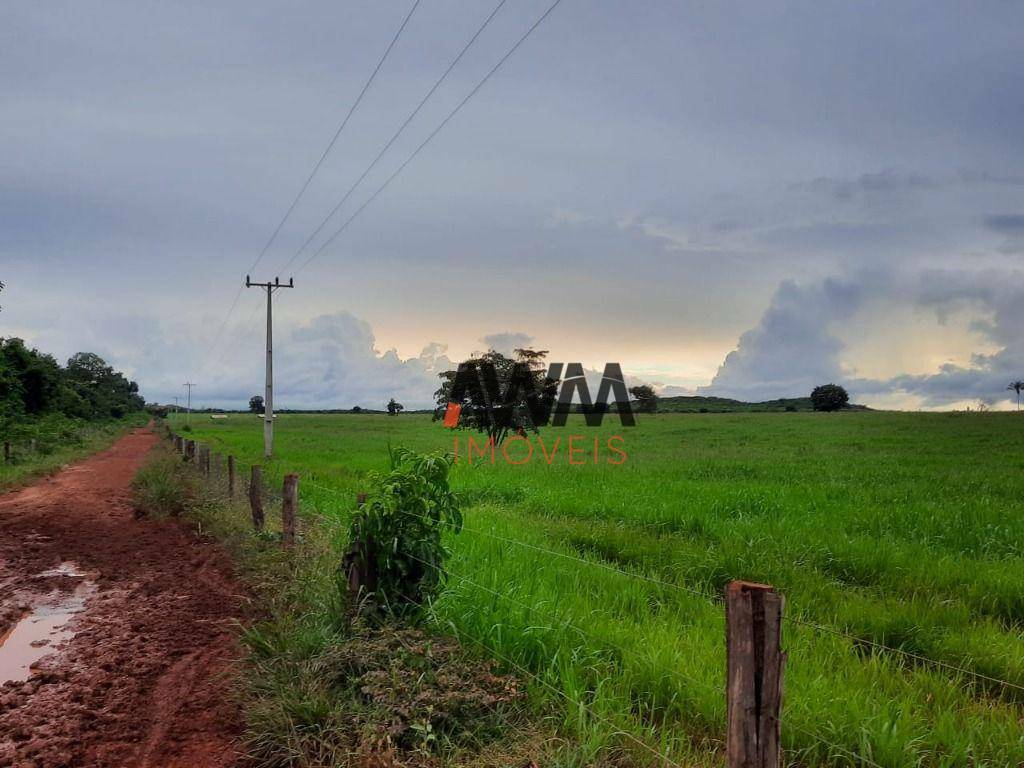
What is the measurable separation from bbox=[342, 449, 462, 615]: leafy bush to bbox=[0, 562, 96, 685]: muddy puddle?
10.7ft

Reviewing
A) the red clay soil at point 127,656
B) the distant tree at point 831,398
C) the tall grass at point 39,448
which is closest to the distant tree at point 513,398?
the tall grass at point 39,448

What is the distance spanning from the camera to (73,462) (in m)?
28.2

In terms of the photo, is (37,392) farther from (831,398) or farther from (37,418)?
(831,398)

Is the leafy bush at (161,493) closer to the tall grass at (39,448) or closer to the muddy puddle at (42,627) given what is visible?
the muddy puddle at (42,627)

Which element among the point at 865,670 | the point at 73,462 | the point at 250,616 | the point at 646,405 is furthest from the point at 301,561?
the point at 646,405

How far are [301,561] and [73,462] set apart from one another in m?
25.7

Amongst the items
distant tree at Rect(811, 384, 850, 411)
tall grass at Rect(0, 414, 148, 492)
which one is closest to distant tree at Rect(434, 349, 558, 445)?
tall grass at Rect(0, 414, 148, 492)

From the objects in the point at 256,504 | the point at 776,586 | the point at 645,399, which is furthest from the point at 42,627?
the point at 645,399

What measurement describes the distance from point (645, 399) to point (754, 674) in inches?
2888

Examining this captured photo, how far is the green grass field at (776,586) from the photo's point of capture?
13.9 ft

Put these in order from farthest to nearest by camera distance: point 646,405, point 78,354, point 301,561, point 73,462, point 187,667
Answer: point 78,354 < point 646,405 < point 73,462 < point 301,561 < point 187,667

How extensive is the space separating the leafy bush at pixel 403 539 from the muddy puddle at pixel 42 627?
10.7 feet

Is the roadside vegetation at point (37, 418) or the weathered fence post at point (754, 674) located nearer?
the weathered fence post at point (754, 674)

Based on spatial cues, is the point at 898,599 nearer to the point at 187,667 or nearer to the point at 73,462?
the point at 187,667
